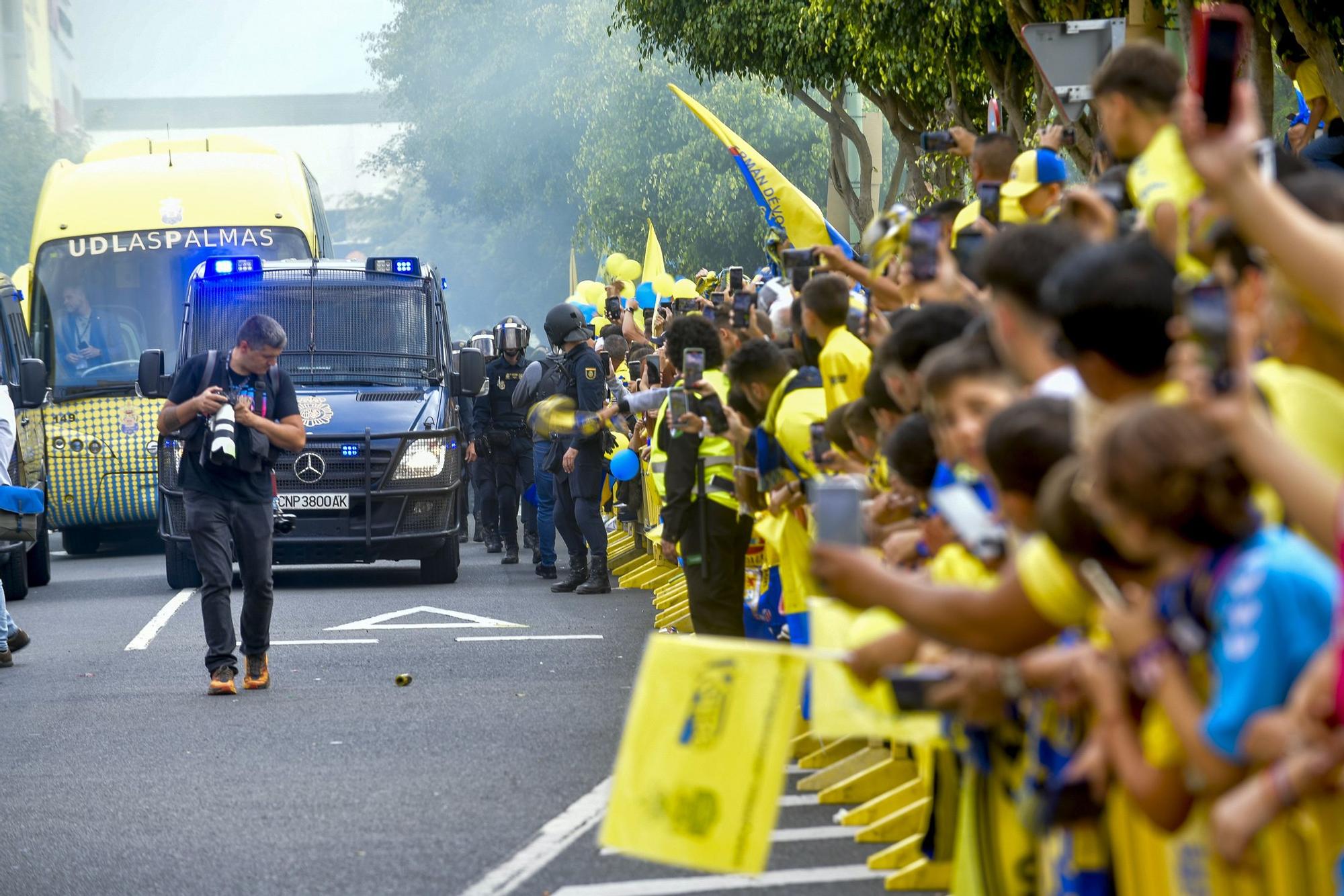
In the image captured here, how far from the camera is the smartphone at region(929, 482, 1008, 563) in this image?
11.6 ft

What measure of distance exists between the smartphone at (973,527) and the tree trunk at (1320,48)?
30.5ft

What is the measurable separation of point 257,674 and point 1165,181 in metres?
6.28

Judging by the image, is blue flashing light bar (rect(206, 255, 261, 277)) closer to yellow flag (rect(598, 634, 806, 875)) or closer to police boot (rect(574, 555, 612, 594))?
police boot (rect(574, 555, 612, 594))

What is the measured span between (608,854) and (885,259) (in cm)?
205

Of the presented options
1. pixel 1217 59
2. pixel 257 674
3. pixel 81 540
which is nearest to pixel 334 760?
pixel 257 674

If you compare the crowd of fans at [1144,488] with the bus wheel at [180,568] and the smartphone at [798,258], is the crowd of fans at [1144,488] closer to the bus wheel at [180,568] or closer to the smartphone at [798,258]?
the smartphone at [798,258]

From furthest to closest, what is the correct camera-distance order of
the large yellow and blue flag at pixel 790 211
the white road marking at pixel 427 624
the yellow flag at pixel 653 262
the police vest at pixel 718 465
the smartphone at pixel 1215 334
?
the yellow flag at pixel 653 262 → the white road marking at pixel 427 624 → the large yellow and blue flag at pixel 790 211 → the police vest at pixel 718 465 → the smartphone at pixel 1215 334

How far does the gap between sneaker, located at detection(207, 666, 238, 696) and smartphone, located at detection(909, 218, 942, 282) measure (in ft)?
18.0

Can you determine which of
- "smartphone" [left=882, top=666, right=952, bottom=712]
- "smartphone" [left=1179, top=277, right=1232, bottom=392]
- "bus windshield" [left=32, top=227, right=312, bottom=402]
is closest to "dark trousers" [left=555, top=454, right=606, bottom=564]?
"bus windshield" [left=32, top=227, right=312, bottom=402]

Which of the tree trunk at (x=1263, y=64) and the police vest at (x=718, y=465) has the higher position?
the tree trunk at (x=1263, y=64)

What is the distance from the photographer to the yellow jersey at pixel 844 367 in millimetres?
7254

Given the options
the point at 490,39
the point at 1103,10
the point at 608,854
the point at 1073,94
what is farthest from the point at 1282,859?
the point at 490,39

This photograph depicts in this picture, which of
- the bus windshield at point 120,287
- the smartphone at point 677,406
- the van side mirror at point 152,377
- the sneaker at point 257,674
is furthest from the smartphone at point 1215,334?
the bus windshield at point 120,287

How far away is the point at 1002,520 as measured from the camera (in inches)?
148
